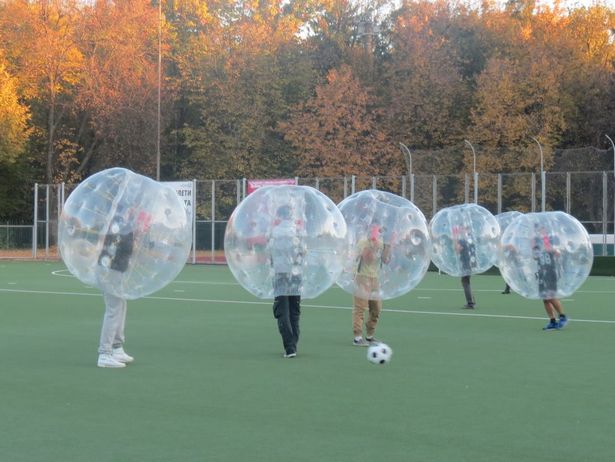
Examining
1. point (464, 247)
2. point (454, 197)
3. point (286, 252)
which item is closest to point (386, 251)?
point (286, 252)

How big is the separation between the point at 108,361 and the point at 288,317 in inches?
87.4

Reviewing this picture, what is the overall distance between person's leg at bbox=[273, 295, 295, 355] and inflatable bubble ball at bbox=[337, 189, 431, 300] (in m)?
0.97

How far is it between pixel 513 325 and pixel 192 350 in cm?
577

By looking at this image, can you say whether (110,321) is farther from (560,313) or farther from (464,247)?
(464,247)

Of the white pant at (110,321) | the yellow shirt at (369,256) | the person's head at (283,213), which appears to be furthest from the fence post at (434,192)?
the white pant at (110,321)

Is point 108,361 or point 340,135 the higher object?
point 340,135

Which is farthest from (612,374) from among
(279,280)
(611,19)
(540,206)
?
(611,19)

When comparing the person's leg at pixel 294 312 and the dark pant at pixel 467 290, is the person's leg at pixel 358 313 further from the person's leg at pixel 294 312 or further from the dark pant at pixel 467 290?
the dark pant at pixel 467 290

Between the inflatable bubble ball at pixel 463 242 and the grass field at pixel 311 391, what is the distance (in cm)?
117

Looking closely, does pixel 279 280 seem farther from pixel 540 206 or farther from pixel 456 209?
pixel 540 206

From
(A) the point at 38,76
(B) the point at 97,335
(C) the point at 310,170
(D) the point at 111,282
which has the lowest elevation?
(B) the point at 97,335

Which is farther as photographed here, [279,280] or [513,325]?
[513,325]

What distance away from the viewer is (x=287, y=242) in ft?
38.2

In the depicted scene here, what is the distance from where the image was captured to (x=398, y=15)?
2504 inches
